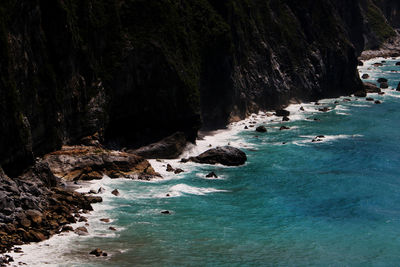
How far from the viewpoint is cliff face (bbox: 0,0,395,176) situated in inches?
2411

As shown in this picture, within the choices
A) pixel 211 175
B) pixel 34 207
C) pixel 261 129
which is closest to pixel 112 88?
pixel 211 175

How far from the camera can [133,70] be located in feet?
278

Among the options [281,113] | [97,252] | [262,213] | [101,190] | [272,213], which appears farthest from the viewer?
[281,113]

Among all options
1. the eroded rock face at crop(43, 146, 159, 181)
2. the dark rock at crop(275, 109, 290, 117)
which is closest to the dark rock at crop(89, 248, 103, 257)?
the eroded rock face at crop(43, 146, 159, 181)

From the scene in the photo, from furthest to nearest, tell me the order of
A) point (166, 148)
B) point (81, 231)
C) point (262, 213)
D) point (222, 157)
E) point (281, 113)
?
point (281, 113) → point (166, 148) → point (222, 157) → point (262, 213) → point (81, 231)

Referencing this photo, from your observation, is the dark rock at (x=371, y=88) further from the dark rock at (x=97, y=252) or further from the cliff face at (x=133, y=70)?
the dark rock at (x=97, y=252)

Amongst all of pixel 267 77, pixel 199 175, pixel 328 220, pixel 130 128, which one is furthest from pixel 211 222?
pixel 267 77

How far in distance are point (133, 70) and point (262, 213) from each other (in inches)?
1313

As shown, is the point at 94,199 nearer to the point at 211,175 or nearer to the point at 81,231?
the point at 81,231

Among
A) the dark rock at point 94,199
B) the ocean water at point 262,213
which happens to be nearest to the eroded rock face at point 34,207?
the dark rock at point 94,199

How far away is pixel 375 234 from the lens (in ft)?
187

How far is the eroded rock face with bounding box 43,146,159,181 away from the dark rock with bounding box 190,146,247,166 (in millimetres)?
10654

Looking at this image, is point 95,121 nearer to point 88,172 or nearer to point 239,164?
point 88,172

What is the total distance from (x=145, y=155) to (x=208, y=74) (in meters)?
30.5
